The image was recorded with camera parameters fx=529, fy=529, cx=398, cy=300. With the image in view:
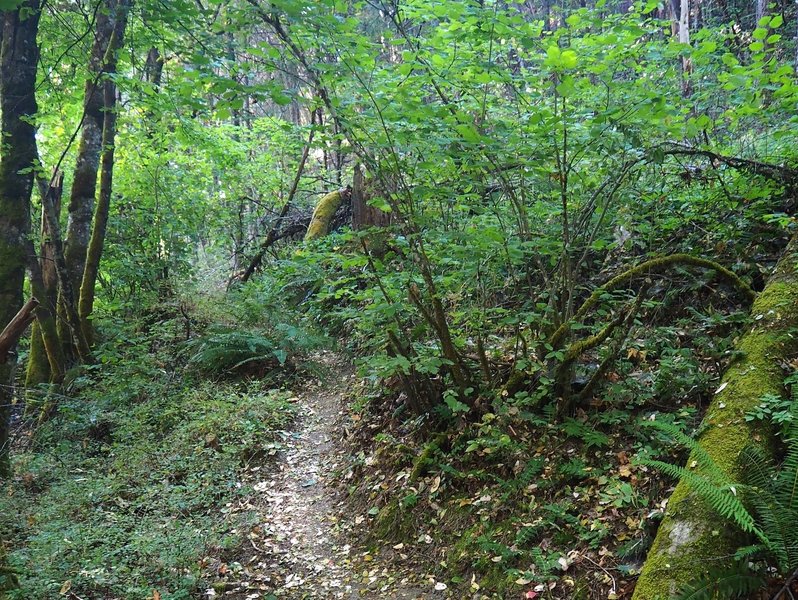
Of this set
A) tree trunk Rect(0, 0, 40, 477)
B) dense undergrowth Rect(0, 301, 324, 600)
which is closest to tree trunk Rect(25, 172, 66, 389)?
dense undergrowth Rect(0, 301, 324, 600)

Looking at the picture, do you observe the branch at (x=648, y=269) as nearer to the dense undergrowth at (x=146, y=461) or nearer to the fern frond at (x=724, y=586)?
the fern frond at (x=724, y=586)

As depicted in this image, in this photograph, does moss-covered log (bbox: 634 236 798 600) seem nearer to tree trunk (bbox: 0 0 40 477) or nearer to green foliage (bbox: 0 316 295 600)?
green foliage (bbox: 0 316 295 600)

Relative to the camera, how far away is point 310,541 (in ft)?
17.9

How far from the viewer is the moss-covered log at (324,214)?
13719mm

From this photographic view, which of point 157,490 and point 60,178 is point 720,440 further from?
point 60,178

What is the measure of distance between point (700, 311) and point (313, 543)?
15.2ft

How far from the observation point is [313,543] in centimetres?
543

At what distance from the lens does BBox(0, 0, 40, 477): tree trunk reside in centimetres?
599

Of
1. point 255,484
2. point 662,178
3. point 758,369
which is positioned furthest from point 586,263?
point 255,484

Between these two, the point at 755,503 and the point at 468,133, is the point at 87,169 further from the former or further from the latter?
the point at 755,503

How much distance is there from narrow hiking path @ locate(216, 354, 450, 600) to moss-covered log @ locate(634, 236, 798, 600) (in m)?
1.99

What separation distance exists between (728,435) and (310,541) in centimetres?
403

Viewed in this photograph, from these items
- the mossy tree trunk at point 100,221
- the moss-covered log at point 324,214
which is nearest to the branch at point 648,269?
the mossy tree trunk at point 100,221

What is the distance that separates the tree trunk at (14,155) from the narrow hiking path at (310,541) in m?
3.21
